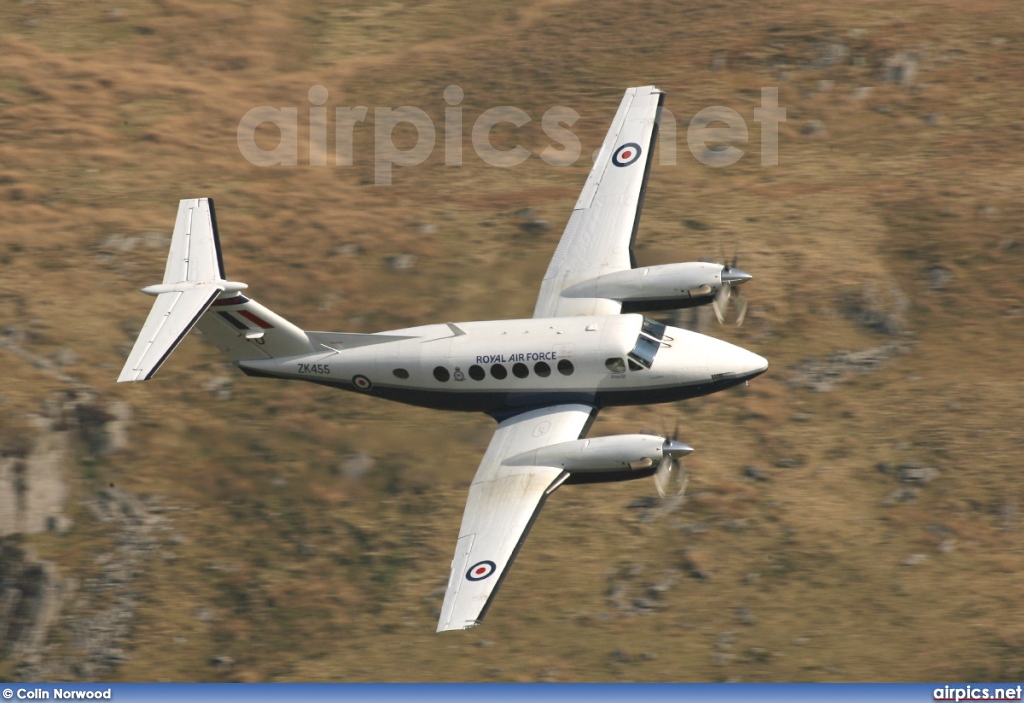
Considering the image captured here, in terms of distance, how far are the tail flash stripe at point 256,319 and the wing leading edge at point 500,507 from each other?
6861 mm

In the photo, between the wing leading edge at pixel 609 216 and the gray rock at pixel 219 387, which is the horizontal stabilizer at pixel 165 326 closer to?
the gray rock at pixel 219 387

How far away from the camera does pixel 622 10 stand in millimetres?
55562

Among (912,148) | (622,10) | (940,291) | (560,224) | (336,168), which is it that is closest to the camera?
(940,291)

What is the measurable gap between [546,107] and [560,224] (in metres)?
8.98

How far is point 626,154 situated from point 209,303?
13161 mm

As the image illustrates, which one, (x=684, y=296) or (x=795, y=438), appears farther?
(x=795, y=438)

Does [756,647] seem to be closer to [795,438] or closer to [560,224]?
[795,438]

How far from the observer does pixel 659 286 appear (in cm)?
3225

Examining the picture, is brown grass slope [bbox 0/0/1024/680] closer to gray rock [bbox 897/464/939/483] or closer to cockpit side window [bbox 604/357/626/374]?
gray rock [bbox 897/464/939/483]

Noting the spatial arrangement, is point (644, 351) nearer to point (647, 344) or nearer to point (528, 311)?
point (647, 344)

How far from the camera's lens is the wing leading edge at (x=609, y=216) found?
1326 inches

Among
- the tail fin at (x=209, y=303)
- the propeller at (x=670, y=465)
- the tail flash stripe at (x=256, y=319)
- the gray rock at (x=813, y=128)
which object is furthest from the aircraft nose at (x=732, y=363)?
the gray rock at (x=813, y=128)

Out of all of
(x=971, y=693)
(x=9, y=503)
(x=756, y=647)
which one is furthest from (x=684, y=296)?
A: (x=9, y=503)

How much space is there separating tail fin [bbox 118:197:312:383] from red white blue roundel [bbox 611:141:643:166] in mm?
10722
